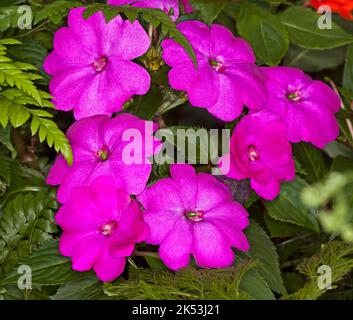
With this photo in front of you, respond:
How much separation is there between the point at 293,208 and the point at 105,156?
33 cm

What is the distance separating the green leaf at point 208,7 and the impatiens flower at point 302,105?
12cm

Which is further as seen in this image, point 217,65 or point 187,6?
point 187,6

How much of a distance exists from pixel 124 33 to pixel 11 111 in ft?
0.68

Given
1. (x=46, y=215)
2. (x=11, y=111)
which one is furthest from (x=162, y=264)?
(x=11, y=111)

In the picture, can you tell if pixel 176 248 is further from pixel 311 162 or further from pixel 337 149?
pixel 337 149

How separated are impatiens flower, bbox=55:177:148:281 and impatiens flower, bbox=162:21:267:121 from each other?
19 centimetres

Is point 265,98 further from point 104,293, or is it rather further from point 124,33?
point 104,293

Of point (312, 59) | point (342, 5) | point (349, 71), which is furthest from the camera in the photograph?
point (312, 59)

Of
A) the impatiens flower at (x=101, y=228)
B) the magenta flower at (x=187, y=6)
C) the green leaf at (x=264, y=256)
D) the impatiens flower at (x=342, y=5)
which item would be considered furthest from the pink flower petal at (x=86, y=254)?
the impatiens flower at (x=342, y=5)

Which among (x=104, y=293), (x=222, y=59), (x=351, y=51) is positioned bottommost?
(x=104, y=293)

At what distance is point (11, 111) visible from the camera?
39.4 inches

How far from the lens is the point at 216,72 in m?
1.10

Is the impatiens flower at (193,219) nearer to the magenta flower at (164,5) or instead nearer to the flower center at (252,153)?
the flower center at (252,153)

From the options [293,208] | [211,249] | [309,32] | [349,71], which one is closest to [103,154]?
[211,249]
